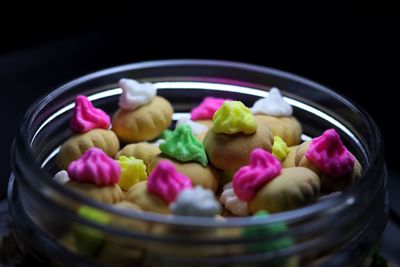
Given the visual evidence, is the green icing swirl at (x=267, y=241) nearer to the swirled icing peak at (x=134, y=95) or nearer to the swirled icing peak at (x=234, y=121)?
the swirled icing peak at (x=234, y=121)

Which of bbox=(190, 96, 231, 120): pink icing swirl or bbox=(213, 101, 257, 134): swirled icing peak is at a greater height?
bbox=(190, 96, 231, 120): pink icing swirl

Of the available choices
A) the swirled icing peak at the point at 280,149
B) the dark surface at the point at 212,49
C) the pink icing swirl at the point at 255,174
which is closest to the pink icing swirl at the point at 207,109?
the swirled icing peak at the point at 280,149

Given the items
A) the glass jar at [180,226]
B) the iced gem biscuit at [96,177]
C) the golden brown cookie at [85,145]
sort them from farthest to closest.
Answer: the golden brown cookie at [85,145]
the iced gem biscuit at [96,177]
the glass jar at [180,226]

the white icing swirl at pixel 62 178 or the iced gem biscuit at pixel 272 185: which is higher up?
the white icing swirl at pixel 62 178

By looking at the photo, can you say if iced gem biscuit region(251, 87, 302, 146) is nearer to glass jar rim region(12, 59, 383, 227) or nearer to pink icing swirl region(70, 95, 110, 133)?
glass jar rim region(12, 59, 383, 227)

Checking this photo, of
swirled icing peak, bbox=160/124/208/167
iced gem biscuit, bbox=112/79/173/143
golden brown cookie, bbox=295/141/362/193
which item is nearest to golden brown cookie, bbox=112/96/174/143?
iced gem biscuit, bbox=112/79/173/143

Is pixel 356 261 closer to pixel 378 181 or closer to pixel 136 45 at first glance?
pixel 378 181
